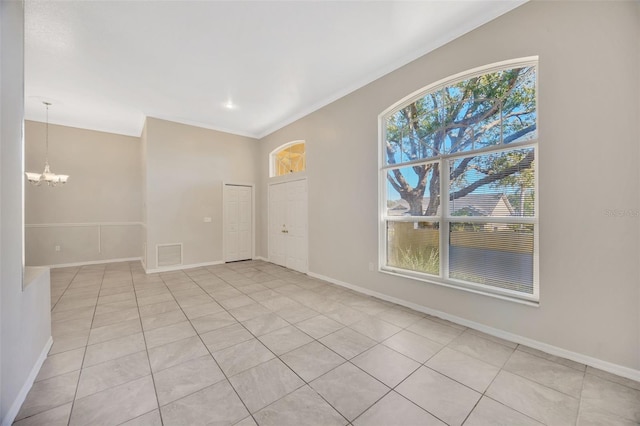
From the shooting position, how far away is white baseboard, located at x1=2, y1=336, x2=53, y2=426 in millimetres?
1491

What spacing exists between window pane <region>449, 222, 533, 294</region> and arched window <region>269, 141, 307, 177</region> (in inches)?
128

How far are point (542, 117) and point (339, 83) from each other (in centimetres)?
271

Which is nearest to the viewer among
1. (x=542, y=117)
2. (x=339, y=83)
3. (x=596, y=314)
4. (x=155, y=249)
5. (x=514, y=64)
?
(x=596, y=314)

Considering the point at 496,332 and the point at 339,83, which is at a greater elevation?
the point at 339,83

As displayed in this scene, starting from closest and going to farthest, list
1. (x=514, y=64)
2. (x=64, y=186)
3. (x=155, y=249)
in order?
(x=514, y=64) → (x=155, y=249) → (x=64, y=186)

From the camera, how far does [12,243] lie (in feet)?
5.45

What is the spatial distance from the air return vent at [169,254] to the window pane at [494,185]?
5.41 m

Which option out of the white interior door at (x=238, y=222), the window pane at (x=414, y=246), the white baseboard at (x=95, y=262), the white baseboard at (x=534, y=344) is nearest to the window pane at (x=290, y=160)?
the white interior door at (x=238, y=222)

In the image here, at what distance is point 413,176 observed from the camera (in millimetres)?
3410

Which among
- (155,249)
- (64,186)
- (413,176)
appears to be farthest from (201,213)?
(413,176)

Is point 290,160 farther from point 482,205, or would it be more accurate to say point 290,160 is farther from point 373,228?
point 482,205

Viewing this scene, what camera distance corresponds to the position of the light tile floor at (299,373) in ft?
5.27

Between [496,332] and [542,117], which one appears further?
[496,332]

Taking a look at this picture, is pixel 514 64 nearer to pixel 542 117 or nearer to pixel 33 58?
pixel 542 117
